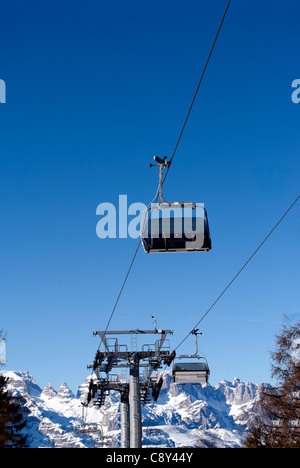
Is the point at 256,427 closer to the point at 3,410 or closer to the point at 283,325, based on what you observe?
the point at 283,325

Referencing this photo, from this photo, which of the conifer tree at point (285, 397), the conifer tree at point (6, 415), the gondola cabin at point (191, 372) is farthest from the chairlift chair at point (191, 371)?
the conifer tree at point (6, 415)

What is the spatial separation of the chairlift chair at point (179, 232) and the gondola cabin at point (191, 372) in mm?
15340

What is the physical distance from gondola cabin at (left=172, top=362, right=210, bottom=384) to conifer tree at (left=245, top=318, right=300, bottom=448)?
991 centimetres

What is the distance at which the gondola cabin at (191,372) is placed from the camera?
28.5 m

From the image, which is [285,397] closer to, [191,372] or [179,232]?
[191,372]

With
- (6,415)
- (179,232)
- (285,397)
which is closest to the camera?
(179,232)

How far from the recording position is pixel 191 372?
28.5 metres

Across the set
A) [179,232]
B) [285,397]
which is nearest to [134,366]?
[285,397]

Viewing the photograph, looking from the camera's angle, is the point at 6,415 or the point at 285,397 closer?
the point at 285,397

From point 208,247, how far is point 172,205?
1489mm

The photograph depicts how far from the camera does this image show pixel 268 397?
3981 centimetres

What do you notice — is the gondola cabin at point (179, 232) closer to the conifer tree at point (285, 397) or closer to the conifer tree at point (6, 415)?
the conifer tree at point (285, 397)

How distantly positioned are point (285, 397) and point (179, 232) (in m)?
28.4

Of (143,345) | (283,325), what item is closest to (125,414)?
(143,345)
